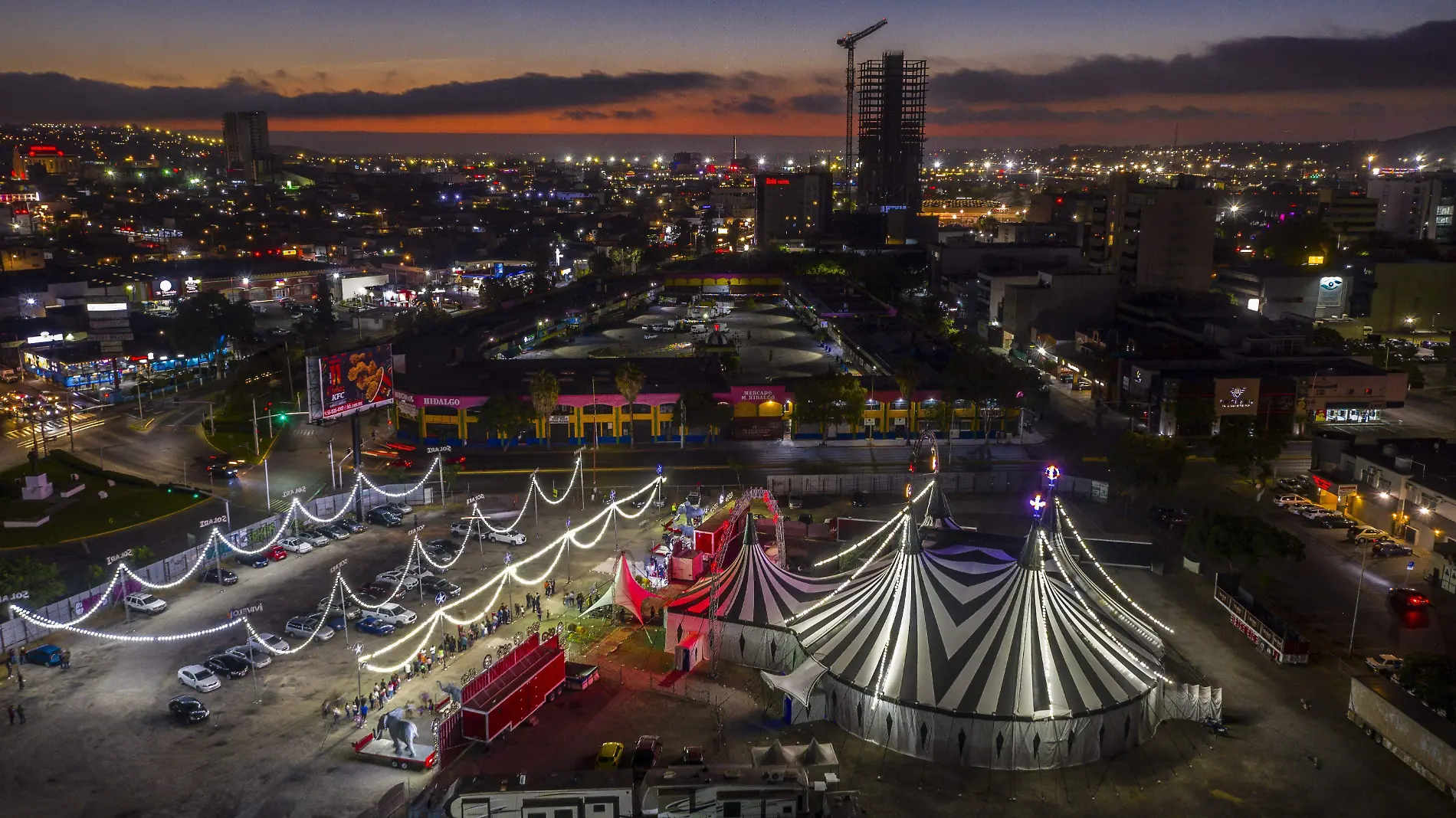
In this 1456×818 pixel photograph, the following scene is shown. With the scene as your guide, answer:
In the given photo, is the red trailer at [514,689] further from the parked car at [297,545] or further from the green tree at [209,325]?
the green tree at [209,325]

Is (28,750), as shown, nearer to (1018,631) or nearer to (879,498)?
(1018,631)

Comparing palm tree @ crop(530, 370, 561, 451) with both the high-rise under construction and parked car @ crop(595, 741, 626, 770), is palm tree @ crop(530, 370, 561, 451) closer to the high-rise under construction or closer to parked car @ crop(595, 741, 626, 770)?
parked car @ crop(595, 741, 626, 770)

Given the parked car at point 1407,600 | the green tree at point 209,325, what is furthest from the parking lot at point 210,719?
the green tree at point 209,325

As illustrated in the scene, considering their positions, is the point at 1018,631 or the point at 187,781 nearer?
the point at 187,781

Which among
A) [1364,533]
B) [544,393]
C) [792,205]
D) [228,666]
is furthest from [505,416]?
[792,205]

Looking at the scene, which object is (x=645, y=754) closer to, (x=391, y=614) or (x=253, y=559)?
(x=391, y=614)

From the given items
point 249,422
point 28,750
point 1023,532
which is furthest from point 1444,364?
point 28,750
